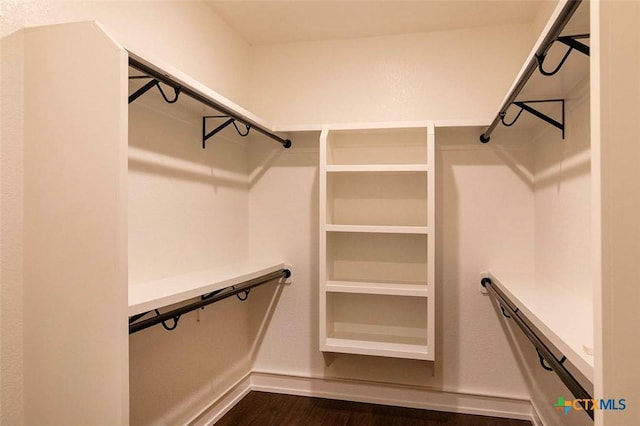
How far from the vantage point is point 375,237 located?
239 cm

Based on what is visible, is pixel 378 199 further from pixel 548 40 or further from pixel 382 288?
pixel 548 40

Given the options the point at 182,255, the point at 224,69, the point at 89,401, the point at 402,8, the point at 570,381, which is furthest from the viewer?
the point at 224,69

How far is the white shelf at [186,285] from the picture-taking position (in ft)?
3.95

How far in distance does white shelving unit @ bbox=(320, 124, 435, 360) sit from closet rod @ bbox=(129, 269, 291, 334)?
13.9 inches

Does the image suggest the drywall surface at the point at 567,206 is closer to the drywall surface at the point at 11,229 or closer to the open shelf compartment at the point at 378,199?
the open shelf compartment at the point at 378,199

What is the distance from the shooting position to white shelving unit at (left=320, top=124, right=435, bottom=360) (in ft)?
7.36

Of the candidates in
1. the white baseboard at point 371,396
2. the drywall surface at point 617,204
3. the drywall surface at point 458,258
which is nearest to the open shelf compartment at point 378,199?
the drywall surface at point 458,258

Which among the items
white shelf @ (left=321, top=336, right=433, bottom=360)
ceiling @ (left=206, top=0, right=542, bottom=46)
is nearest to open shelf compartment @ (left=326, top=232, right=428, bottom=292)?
white shelf @ (left=321, top=336, right=433, bottom=360)

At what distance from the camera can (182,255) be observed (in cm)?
186

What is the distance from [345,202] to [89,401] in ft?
5.60

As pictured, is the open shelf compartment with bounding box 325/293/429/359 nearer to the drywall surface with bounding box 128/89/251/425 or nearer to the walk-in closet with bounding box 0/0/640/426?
the walk-in closet with bounding box 0/0/640/426

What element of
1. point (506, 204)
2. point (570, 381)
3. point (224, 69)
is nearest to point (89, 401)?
point (570, 381)

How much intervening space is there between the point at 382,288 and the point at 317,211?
688 mm

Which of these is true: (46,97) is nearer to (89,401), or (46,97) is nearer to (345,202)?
(89,401)
